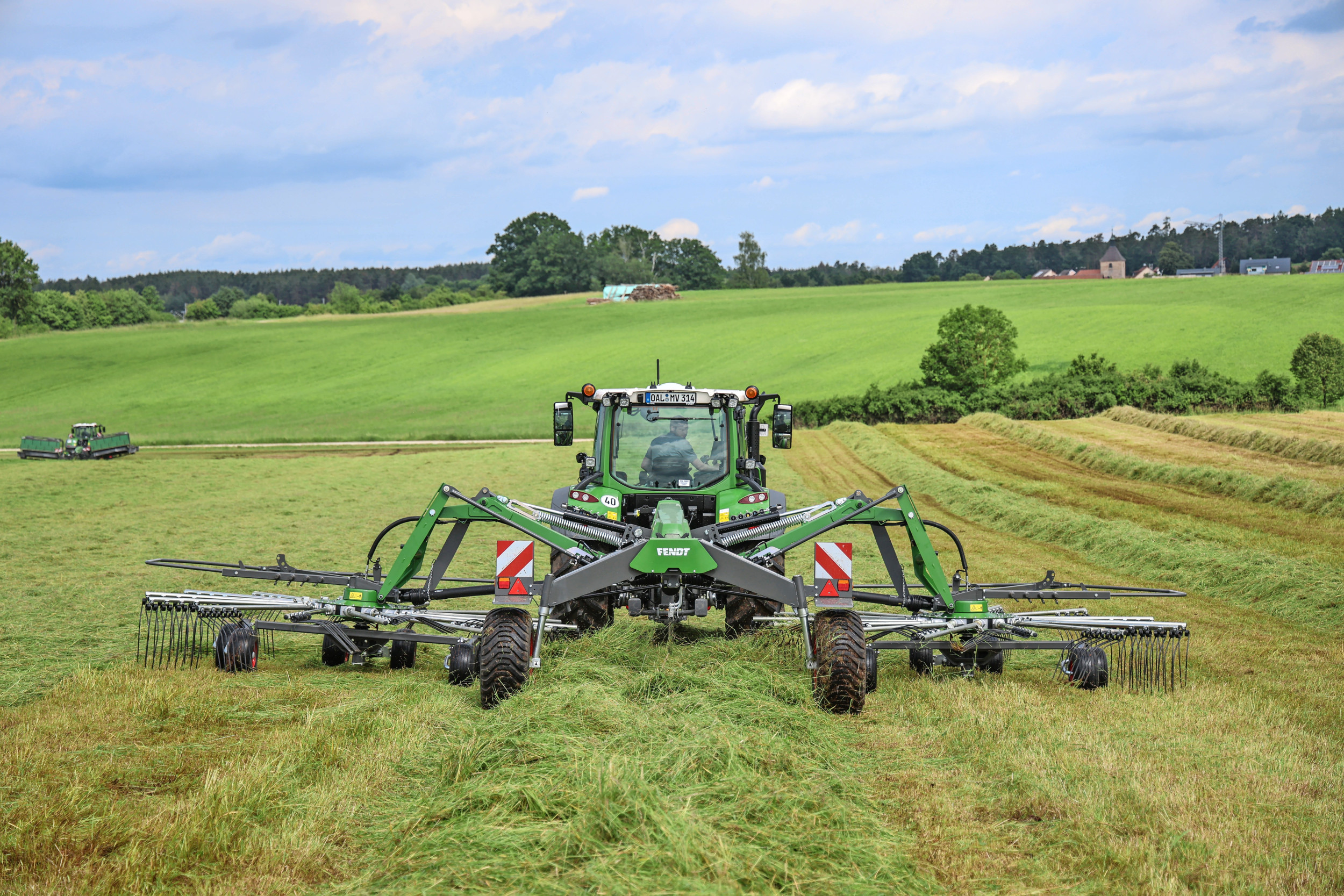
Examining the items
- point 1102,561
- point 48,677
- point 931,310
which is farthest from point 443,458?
point 931,310

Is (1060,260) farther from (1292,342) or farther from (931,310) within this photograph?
(1292,342)

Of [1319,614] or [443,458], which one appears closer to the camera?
[1319,614]

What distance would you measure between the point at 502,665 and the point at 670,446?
3.47m

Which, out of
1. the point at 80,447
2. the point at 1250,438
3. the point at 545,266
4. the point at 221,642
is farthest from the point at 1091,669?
the point at 545,266

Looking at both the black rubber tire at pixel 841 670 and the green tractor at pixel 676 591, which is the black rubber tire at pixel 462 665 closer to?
the green tractor at pixel 676 591

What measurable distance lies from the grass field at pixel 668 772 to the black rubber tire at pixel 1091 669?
167 millimetres

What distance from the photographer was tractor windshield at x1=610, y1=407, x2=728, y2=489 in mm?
9812

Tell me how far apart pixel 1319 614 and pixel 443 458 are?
81.3ft

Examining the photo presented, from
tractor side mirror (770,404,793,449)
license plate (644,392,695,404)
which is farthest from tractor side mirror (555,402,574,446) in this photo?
tractor side mirror (770,404,793,449)

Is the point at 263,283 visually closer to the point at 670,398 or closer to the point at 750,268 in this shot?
the point at 750,268

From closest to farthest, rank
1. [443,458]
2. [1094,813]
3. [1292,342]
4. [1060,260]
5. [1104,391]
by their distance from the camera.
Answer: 1. [1094,813]
2. [443,458]
3. [1104,391]
4. [1292,342]
5. [1060,260]

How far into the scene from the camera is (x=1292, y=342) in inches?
2028

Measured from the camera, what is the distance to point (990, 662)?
8391 mm

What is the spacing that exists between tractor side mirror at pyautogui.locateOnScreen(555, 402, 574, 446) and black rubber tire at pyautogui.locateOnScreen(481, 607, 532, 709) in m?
3.15
